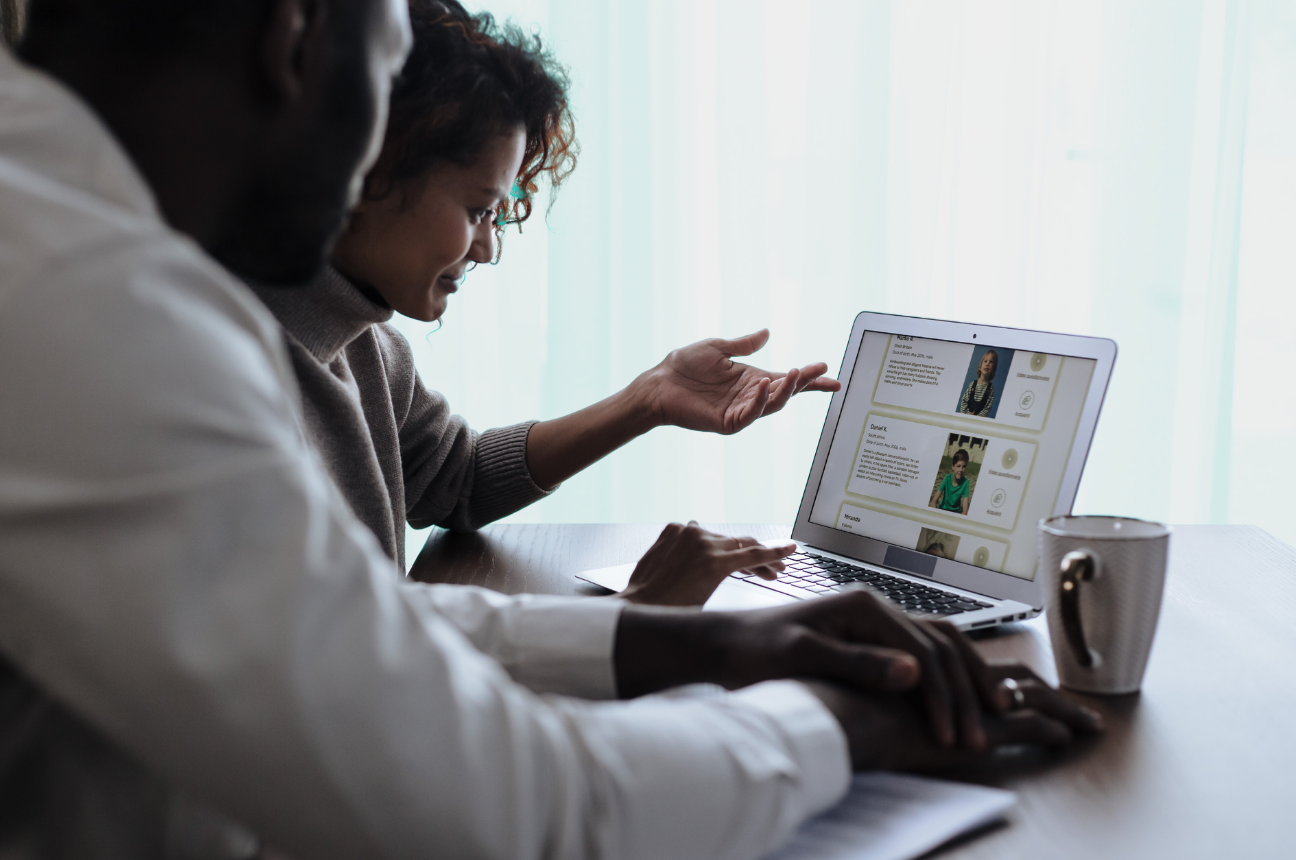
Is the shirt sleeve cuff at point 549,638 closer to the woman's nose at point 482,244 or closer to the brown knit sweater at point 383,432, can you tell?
the brown knit sweater at point 383,432

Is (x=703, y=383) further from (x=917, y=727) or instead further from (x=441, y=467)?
(x=917, y=727)

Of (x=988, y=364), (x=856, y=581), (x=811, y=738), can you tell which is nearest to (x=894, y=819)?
(x=811, y=738)

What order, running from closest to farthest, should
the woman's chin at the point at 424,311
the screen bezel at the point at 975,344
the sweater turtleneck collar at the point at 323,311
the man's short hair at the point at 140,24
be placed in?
1. the man's short hair at the point at 140,24
2. the screen bezel at the point at 975,344
3. the sweater turtleneck collar at the point at 323,311
4. the woman's chin at the point at 424,311

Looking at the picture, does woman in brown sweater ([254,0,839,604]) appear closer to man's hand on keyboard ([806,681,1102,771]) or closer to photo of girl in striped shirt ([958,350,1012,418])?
photo of girl in striped shirt ([958,350,1012,418])

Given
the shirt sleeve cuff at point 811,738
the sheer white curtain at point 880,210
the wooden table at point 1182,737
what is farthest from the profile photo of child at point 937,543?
the sheer white curtain at point 880,210

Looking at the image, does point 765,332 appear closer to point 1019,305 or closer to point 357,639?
point 357,639

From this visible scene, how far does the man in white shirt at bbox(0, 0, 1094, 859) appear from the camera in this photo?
35cm

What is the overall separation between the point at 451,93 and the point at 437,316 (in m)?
0.27

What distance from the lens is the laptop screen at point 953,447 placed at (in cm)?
92

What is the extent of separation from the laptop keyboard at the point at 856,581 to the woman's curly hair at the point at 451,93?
1.83ft

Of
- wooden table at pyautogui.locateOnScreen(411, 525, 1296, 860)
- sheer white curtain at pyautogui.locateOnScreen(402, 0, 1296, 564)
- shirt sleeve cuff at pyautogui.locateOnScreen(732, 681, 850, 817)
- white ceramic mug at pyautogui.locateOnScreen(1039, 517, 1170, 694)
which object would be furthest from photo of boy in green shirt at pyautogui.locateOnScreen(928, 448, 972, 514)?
sheer white curtain at pyautogui.locateOnScreen(402, 0, 1296, 564)

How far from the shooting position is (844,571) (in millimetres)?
1025

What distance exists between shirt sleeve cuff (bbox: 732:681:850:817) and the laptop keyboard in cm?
33

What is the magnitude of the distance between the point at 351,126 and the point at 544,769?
1.20 feet
